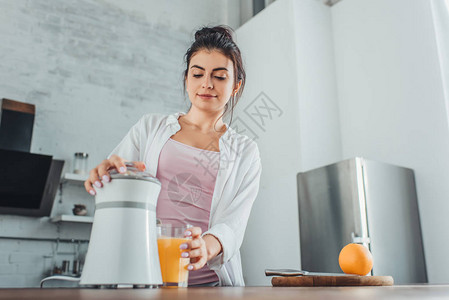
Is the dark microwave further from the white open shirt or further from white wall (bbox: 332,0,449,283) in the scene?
white wall (bbox: 332,0,449,283)

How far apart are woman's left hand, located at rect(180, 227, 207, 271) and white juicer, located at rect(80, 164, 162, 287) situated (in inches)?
2.7

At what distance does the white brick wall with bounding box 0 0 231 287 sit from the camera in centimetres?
336

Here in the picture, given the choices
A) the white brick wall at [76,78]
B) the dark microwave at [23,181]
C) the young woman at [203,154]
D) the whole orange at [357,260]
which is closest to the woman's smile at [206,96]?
the young woman at [203,154]

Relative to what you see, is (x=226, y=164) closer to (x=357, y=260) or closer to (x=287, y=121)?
(x=357, y=260)

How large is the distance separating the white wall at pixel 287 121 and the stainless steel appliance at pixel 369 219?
36 cm

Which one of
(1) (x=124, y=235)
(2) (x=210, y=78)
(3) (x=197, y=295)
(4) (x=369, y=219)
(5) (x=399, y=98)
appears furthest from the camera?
(5) (x=399, y=98)

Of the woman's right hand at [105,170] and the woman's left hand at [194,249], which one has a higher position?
the woman's right hand at [105,170]

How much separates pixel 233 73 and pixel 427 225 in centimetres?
225

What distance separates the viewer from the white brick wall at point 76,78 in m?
3.36

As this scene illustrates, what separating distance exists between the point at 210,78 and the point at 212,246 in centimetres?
53

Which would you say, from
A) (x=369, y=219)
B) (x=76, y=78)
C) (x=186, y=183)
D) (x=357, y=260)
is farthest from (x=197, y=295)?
(x=76, y=78)

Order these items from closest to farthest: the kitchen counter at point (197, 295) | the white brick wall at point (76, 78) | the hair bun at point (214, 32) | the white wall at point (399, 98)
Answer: the kitchen counter at point (197, 295), the hair bun at point (214, 32), the white wall at point (399, 98), the white brick wall at point (76, 78)

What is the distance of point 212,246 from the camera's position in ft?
3.03

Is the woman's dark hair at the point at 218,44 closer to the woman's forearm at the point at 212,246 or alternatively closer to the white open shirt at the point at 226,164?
the white open shirt at the point at 226,164
